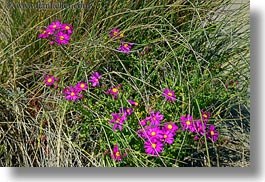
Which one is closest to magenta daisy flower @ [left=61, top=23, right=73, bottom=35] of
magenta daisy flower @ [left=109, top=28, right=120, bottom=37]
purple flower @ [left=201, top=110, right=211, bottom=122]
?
magenta daisy flower @ [left=109, top=28, right=120, bottom=37]

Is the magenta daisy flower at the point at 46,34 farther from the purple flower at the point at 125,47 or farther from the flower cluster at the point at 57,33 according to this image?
the purple flower at the point at 125,47

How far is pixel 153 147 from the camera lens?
204 cm

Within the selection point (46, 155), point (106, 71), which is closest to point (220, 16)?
point (106, 71)

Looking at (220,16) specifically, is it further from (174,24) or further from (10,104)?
(10,104)

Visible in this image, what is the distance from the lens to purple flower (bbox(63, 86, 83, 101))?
210 centimetres

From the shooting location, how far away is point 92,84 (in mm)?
2133

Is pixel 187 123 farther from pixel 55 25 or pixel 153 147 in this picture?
pixel 55 25

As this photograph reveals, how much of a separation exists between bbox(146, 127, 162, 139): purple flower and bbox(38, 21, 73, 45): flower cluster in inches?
15.1

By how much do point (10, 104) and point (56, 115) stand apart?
0.47ft

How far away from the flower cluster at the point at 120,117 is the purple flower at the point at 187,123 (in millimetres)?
153

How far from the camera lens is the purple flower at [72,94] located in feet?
6.88

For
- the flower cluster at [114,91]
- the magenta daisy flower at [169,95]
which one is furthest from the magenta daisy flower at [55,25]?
the magenta daisy flower at [169,95]

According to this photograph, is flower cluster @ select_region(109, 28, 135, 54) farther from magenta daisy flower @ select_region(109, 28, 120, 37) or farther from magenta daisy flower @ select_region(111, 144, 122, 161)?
magenta daisy flower @ select_region(111, 144, 122, 161)

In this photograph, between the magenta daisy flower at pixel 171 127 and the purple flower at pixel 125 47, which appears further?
the purple flower at pixel 125 47
